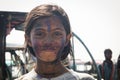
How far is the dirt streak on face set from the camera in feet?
5.30

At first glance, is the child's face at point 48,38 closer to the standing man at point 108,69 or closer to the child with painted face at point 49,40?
the child with painted face at point 49,40

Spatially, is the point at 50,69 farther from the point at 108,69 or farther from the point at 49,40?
the point at 108,69

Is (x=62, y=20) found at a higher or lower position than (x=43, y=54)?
higher

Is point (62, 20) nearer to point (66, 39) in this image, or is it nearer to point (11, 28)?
point (66, 39)

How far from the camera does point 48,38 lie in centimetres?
161

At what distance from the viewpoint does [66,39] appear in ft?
5.53

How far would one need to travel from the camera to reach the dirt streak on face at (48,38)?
1614mm

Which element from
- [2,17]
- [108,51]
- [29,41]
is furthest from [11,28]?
[29,41]

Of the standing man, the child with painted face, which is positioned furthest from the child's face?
the standing man

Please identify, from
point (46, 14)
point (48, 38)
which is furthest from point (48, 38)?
point (46, 14)

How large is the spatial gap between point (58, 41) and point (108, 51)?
561 centimetres

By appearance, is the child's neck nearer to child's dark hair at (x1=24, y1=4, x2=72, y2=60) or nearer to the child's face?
the child's face

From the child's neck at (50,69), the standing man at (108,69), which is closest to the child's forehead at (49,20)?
the child's neck at (50,69)

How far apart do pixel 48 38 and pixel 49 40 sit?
0.01 m
